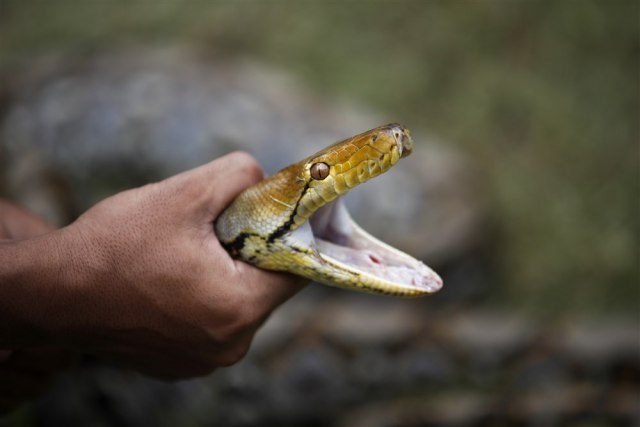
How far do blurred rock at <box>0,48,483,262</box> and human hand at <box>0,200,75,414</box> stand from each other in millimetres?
1985

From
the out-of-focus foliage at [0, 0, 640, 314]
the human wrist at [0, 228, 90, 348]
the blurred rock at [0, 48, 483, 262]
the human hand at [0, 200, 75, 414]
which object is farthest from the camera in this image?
the out-of-focus foliage at [0, 0, 640, 314]

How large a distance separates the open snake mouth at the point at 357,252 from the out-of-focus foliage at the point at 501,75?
3188mm

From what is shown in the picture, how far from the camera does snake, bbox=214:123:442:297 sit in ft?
5.76

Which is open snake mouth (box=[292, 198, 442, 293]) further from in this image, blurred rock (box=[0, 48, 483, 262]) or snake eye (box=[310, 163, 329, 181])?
blurred rock (box=[0, 48, 483, 262])

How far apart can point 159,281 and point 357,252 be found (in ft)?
1.89

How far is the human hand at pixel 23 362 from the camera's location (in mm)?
2098

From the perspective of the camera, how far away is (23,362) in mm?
2109

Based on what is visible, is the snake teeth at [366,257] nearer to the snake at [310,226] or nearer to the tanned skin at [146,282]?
the snake at [310,226]

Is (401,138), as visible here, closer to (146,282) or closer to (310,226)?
(310,226)

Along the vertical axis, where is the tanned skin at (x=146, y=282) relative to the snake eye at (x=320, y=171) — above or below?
below

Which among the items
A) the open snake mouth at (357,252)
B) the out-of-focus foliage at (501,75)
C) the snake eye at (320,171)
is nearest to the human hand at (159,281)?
the open snake mouth at (357,252)

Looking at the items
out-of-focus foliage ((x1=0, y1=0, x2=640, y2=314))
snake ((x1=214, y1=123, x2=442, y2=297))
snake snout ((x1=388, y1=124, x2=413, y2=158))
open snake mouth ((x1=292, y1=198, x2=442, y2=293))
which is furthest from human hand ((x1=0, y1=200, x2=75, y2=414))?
out-of-focus foliage ((x1=0, y1=0, x2=640, y2=314))

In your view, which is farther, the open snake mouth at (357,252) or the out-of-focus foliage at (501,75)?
the out-of-focus foliage at (501,75)

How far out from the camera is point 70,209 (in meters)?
3.99
